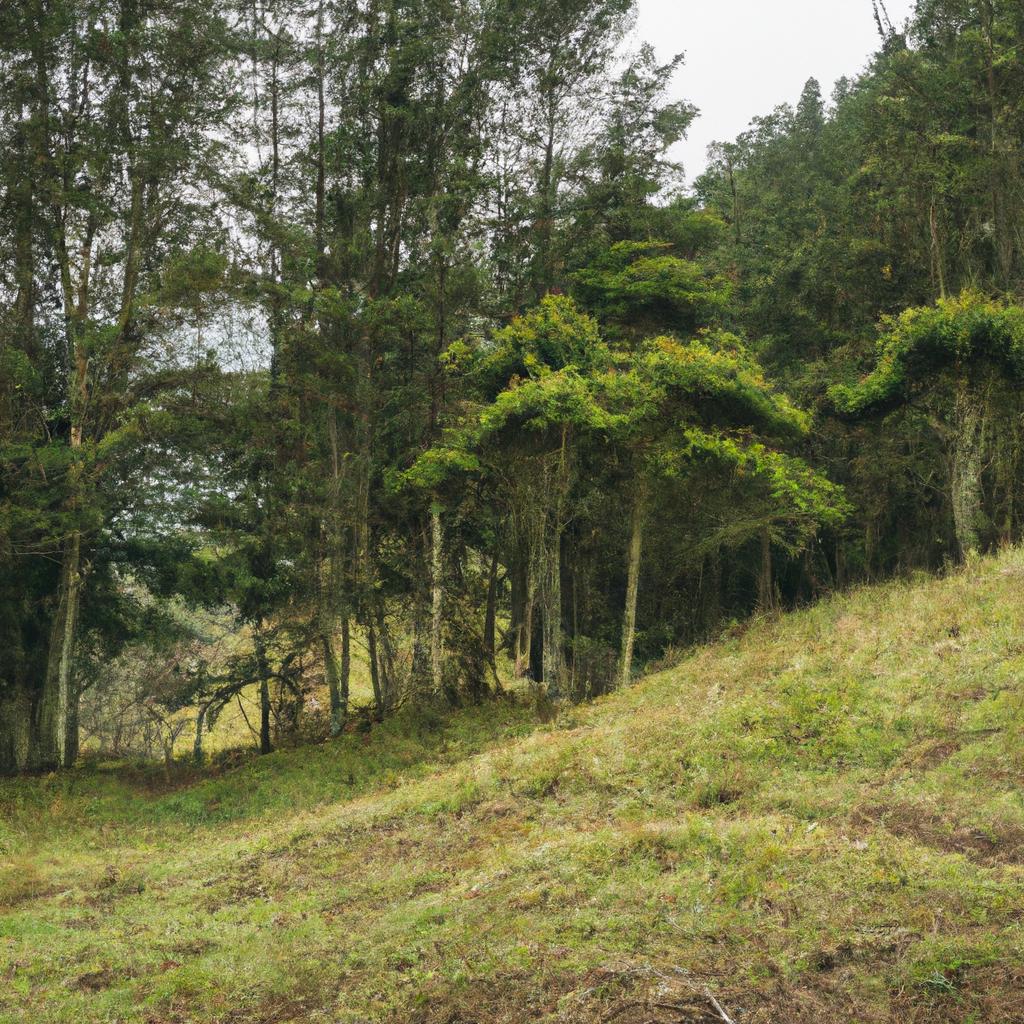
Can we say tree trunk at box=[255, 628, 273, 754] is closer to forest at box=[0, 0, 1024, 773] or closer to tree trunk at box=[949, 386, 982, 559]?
forest at box=[0, 0, 1024, 773]

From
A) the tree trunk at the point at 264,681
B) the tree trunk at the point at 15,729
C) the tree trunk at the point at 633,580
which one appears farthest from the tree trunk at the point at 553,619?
the tree trunk at the point at 15,729

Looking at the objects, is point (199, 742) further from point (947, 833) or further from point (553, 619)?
point (947, 833)

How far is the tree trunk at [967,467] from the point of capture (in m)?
18.8

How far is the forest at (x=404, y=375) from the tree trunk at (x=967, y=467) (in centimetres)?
7

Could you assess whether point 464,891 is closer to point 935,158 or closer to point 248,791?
point 248,791

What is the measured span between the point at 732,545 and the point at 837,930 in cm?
1979

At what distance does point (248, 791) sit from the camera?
1848cm

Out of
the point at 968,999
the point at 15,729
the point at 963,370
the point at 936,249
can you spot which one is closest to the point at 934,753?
the point at 968,999

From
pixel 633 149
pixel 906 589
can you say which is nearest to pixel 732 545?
pixel 906 589

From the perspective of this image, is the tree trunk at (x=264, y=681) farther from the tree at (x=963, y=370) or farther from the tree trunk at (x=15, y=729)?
the tree at (x=963, y=370)

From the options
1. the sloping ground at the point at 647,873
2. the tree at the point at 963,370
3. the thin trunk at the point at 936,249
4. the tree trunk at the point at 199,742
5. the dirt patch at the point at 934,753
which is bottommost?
the tree trunk at the point at 199,742

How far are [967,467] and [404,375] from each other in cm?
1343

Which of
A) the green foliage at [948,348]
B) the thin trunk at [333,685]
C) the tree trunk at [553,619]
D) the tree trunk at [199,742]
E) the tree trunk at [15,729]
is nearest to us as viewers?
the green foliage at [948,348]

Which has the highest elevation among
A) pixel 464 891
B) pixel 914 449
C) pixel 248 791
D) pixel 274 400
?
pixel 274 400
